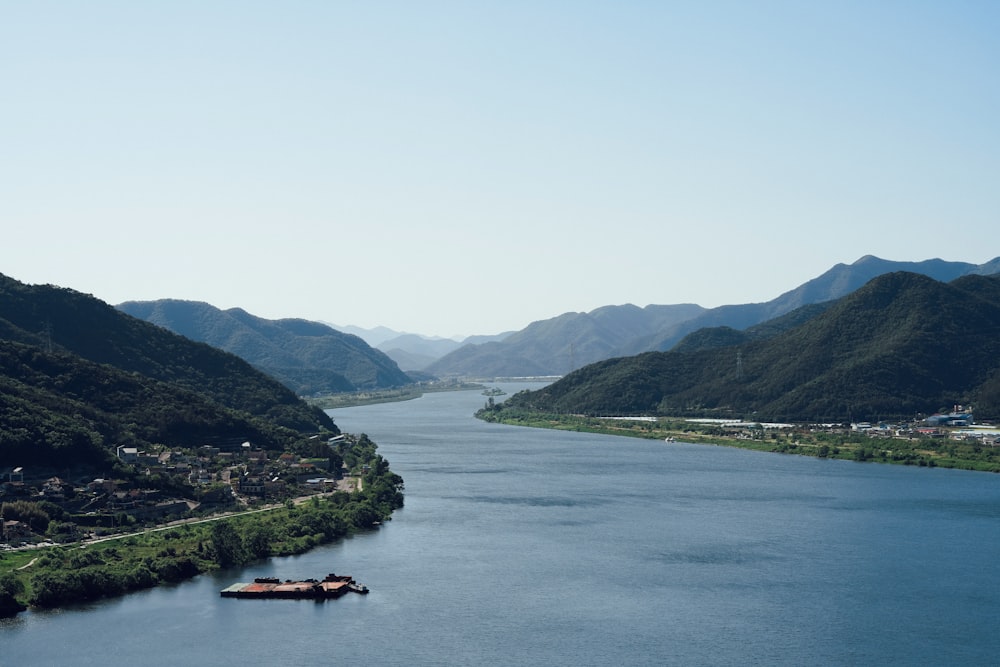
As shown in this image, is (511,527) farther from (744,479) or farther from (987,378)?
(987,378)

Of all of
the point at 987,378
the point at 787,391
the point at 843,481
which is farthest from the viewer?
the point at 787,391

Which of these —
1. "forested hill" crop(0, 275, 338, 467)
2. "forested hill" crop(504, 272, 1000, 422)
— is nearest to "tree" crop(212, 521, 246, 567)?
"forested hill" crop(0, 275, 338, 467)

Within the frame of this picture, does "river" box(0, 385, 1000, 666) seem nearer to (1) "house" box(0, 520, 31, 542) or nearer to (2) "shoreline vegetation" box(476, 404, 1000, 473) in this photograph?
(1) "house" box(0, 520, 31, 542)

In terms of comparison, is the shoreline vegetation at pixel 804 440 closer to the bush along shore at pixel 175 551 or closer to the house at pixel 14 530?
the bush along shore at pixel 175 551

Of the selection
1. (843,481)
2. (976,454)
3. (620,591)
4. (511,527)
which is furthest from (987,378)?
(620,591)

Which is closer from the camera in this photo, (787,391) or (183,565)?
(183,565)

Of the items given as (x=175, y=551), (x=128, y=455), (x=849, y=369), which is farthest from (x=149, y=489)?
(x=849, y=369)

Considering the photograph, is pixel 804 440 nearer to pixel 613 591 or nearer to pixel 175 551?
pixel 613 591
